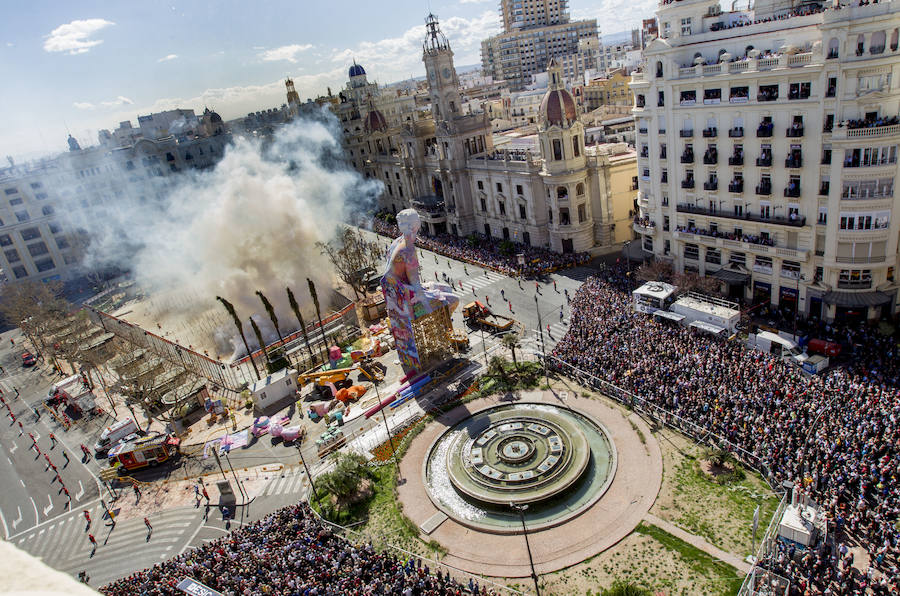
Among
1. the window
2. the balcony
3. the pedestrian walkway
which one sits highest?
the balcony

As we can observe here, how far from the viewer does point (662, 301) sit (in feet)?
179

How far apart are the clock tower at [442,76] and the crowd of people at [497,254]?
17.8 m

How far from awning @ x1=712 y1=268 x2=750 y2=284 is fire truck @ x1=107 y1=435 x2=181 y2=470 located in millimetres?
54018

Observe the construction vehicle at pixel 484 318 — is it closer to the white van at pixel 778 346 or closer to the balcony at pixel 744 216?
the balcony at pixel 744 216

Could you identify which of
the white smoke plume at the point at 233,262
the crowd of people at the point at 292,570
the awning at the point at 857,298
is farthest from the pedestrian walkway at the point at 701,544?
the white smoke plume at the point at 233,262

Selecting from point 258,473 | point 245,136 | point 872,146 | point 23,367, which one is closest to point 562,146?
point 872,146

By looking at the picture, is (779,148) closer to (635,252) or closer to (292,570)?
(635,252)

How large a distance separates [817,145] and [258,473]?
53.5 m

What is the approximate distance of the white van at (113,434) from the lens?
53.5 metres

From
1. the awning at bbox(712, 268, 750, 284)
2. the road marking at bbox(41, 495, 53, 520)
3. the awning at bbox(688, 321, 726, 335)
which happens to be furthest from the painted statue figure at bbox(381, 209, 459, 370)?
the road marking at bbox(41, 495, 53, 520)

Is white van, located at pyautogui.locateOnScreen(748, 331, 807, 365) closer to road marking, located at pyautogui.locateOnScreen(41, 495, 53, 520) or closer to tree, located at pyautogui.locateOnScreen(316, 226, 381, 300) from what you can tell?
tree, located at pyautogui.locateOnScreen(316, 226, 381, 300)

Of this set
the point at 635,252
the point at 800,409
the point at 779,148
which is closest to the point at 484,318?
the point at 635,252

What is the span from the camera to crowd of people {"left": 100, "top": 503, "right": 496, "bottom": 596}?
31.8 meters

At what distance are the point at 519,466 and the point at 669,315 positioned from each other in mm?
21750
